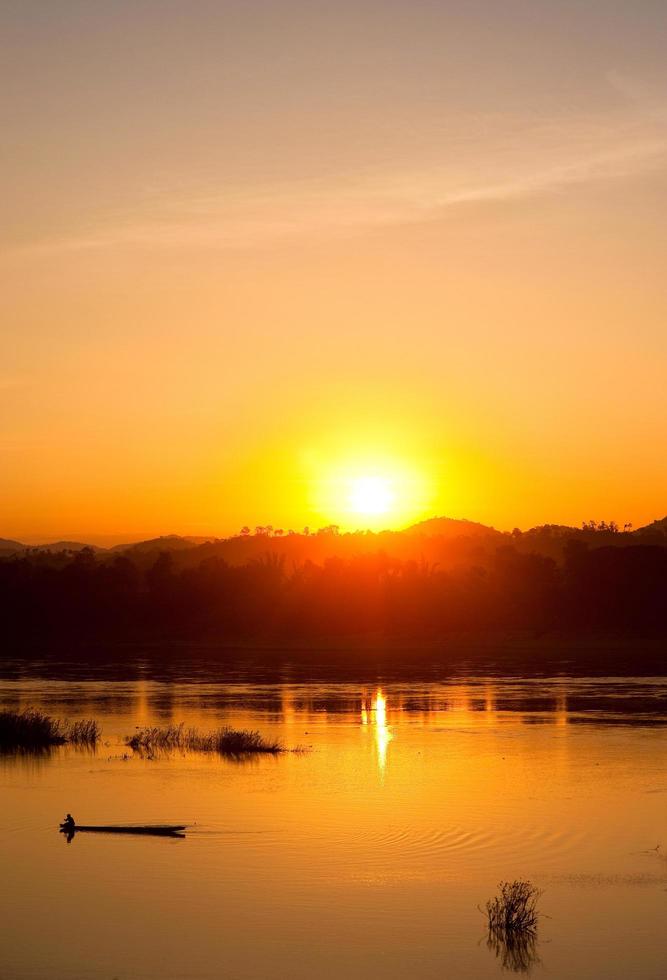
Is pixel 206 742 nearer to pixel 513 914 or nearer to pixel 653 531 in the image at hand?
pixel 513 914

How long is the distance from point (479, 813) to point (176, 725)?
18.2 m

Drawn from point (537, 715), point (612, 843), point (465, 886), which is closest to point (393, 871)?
point (465, 886)

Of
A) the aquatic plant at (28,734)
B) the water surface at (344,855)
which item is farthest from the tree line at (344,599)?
the aquatic plant at (28,734)

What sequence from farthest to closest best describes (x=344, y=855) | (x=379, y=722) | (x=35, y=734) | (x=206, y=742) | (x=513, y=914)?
(x=379, y=722) < (x=35, y=734) < (x=206, y=742) < (x=344, y=855) < (x=513, y=914)

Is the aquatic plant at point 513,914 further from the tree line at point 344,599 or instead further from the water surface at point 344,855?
the tree line at point 344,599

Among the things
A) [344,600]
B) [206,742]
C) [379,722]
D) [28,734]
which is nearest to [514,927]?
[206,742]

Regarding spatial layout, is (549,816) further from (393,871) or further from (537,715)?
(537,715)

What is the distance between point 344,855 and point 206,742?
1496 centimetres

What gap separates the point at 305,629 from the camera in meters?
102

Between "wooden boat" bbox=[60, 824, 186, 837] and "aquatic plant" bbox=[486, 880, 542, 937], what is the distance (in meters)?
7.51

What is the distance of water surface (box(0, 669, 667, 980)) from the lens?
685 inches

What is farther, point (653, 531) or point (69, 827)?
point (653, 531)

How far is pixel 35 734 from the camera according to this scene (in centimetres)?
3762

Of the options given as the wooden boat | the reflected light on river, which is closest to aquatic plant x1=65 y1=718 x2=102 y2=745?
the reflected light on river
